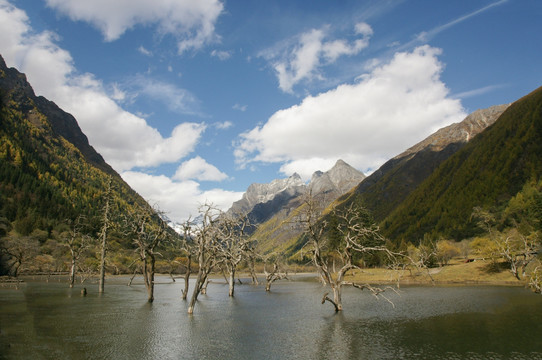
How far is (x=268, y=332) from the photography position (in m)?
26.3

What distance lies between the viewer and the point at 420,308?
126 feet

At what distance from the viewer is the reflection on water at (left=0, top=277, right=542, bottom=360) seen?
19.7 metres

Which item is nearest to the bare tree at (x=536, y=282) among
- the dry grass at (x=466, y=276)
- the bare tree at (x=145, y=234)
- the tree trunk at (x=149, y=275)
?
the dry grass at (x=466, y=276)

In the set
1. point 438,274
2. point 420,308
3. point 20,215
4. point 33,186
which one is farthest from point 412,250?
point 33,186

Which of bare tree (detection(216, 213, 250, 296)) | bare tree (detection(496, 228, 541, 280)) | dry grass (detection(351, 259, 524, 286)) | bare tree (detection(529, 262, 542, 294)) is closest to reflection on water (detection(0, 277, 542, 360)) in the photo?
bare tree (detection(216, 213, 250, 296))

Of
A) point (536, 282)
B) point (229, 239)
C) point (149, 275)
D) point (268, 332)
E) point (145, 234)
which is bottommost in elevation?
point (536, 282)

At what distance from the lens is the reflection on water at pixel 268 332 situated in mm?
19703

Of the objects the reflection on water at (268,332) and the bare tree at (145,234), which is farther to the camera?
the bare tree at (145,234)

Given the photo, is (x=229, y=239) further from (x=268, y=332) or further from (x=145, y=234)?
(x=268, y=332)

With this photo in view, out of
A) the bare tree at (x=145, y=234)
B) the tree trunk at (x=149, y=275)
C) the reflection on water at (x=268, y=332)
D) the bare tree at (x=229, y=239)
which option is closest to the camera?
the reflection on water at (x=268, y=332)

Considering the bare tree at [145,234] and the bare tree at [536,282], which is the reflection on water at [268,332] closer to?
the bare tree at [145,234]

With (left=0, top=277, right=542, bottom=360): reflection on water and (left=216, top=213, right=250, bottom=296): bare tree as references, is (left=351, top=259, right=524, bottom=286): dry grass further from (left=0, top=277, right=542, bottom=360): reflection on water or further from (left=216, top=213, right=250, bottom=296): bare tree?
(left=0, top=277, right=542, bottom=360): reflection on water

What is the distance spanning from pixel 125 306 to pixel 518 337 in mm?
39359

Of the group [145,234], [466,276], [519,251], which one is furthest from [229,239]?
[519,251]
